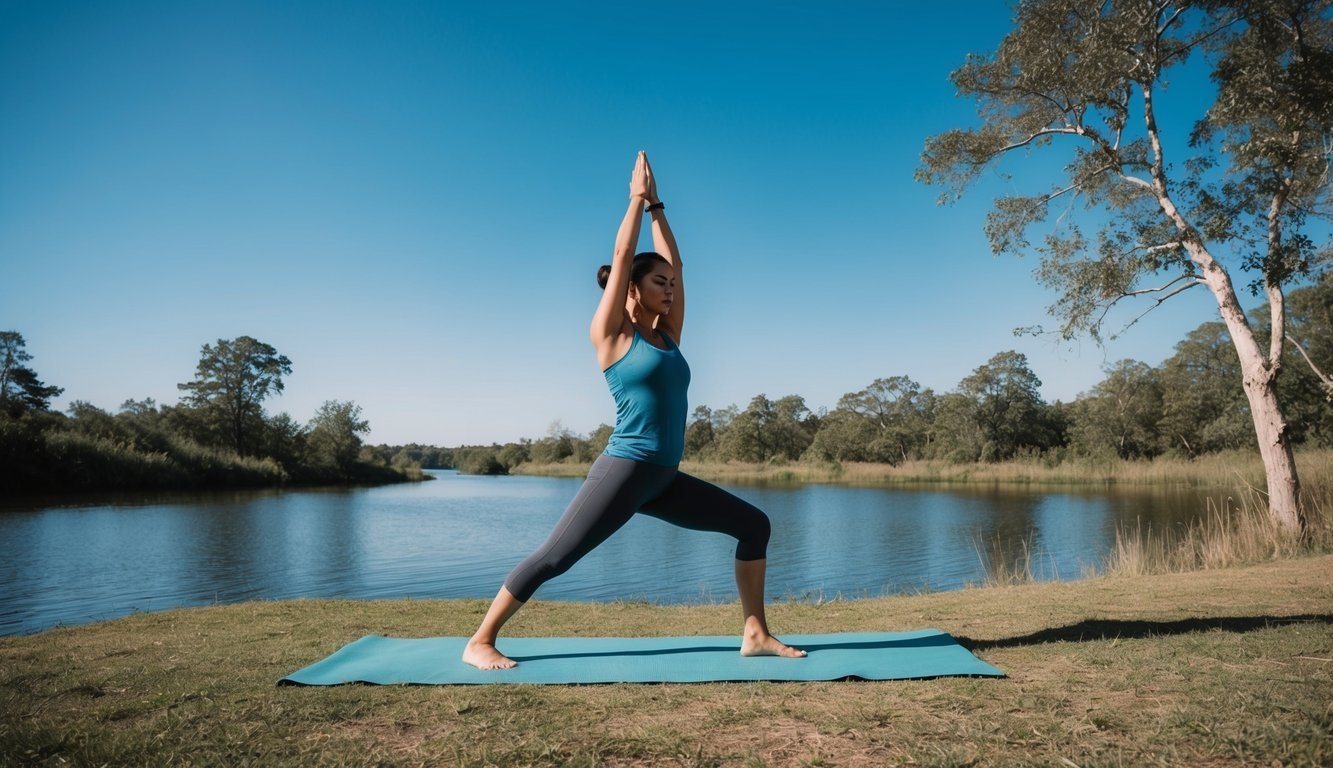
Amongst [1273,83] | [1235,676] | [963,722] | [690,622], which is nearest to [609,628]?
[690,622]

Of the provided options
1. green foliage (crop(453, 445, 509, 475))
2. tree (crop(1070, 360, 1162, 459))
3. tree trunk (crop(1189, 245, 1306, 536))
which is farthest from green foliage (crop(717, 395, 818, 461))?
tree trunk (crop(1189, 245, 1306, 536))

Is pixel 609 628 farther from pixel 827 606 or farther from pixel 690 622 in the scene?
pixel 827 606

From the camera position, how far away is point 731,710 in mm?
2496

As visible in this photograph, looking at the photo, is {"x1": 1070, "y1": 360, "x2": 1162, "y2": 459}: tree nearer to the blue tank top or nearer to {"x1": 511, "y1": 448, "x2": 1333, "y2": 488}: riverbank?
{"x1": 511, "y1": 448, "x2": 1333, "y2": 488}: riverbank

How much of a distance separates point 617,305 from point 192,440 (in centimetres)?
4092

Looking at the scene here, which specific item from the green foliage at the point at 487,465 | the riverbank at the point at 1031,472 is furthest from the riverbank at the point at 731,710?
the green foliage at the point at 487,465

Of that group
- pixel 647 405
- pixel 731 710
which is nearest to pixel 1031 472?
pixel 647 405

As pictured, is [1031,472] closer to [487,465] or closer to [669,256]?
[669,256]

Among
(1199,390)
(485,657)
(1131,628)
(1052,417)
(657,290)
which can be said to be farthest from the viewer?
(1052,417)

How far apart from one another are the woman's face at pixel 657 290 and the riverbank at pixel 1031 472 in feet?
51.8

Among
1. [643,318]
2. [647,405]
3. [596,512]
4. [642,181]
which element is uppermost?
[642,181]

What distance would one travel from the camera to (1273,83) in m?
7.60

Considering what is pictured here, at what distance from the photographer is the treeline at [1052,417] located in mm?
31516

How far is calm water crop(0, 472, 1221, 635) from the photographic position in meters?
10.1
